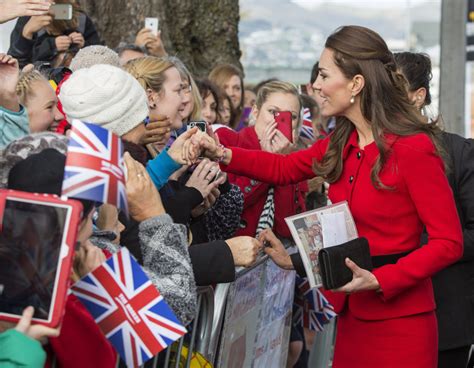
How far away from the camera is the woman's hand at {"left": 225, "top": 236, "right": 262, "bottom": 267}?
391 centimetres

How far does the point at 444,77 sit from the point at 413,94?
6423 millimetres

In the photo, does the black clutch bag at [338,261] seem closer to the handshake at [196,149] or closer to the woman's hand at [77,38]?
the handshake at [196,149]

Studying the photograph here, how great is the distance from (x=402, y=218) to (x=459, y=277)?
0.86 metres

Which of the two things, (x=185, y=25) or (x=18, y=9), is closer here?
(x=18, y=9)

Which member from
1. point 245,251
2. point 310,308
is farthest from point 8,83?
point 310,308

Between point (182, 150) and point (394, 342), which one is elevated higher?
point (182, 150)

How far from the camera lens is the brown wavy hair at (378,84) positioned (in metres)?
4.15

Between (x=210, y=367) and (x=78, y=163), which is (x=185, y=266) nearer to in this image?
(x=78, y=163)

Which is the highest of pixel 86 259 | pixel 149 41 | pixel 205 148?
pixel 86 259

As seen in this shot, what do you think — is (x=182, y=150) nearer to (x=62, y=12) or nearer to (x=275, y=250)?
(x=275, y=250)

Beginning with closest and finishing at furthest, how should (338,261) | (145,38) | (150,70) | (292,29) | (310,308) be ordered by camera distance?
(338,261) < (150,70) < (310,308) < (145,38) < (292,29)

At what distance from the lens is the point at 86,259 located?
2.81 meters

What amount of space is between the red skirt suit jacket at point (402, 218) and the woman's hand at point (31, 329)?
1.86 metres

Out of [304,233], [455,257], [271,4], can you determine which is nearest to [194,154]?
[304,233]
